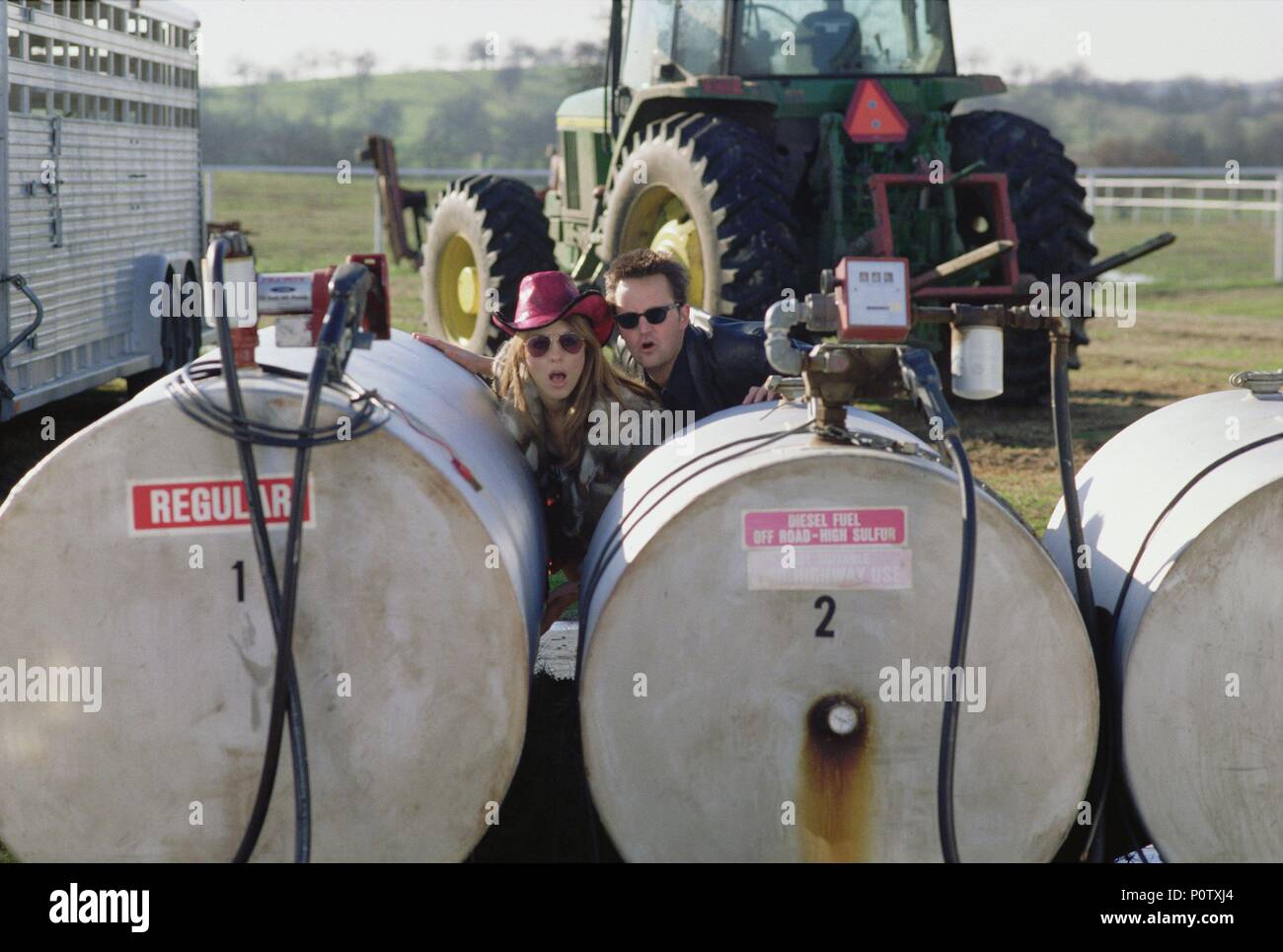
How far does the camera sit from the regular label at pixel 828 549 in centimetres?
320

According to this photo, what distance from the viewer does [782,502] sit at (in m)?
3.21

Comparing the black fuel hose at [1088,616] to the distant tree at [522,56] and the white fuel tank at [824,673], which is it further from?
the distant tree at [522,56]

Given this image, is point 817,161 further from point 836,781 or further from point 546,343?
point 836,781

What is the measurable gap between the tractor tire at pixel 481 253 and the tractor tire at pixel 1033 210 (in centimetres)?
312

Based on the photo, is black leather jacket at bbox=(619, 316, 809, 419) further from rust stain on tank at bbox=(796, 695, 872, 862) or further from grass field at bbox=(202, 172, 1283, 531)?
grass field at bbox=(202, 172, 1283, 531)

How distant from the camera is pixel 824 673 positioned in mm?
3234

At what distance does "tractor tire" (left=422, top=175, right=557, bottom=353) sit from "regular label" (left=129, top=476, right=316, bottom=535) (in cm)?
767

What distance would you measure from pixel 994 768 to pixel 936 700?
20 cm

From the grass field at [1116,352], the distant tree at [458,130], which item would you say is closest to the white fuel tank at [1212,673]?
the grass field at [1116,352]

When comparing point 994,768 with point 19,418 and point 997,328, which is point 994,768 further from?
point 19,418

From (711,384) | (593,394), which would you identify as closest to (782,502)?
(593,394)

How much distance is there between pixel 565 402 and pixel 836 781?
5.53 feet

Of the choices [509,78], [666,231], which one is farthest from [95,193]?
[509,78]
